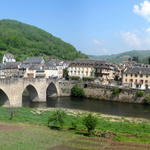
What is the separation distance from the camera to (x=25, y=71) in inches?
3361

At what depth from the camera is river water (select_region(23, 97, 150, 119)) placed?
5531 centimetres

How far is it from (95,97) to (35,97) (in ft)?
67.1

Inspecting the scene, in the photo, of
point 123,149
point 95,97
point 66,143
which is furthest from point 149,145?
point 95,97

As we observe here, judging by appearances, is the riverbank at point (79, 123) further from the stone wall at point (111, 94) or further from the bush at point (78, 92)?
the bush at point (78, 92)

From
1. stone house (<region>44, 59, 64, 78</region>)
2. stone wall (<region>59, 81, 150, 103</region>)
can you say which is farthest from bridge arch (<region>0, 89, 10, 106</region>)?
stone house (<region>44, 59, 64, 78</region>)

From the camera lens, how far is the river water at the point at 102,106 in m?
55.3

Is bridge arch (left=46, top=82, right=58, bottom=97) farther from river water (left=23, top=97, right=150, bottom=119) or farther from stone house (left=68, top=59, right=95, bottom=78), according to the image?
stone house (left=68, top=59, right=95, bottom=78)

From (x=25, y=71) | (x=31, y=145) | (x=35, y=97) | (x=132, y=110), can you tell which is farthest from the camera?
(x=25, y=71)

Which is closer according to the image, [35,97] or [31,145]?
[31,145]

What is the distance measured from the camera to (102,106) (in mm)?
62719

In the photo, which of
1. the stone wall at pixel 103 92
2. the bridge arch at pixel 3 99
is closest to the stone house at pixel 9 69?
the stone wall at pixel 103 92

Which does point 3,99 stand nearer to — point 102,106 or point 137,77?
point 102,106

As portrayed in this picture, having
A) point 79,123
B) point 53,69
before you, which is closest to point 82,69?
point 53,69

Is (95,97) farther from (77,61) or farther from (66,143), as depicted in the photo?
(66,143)
